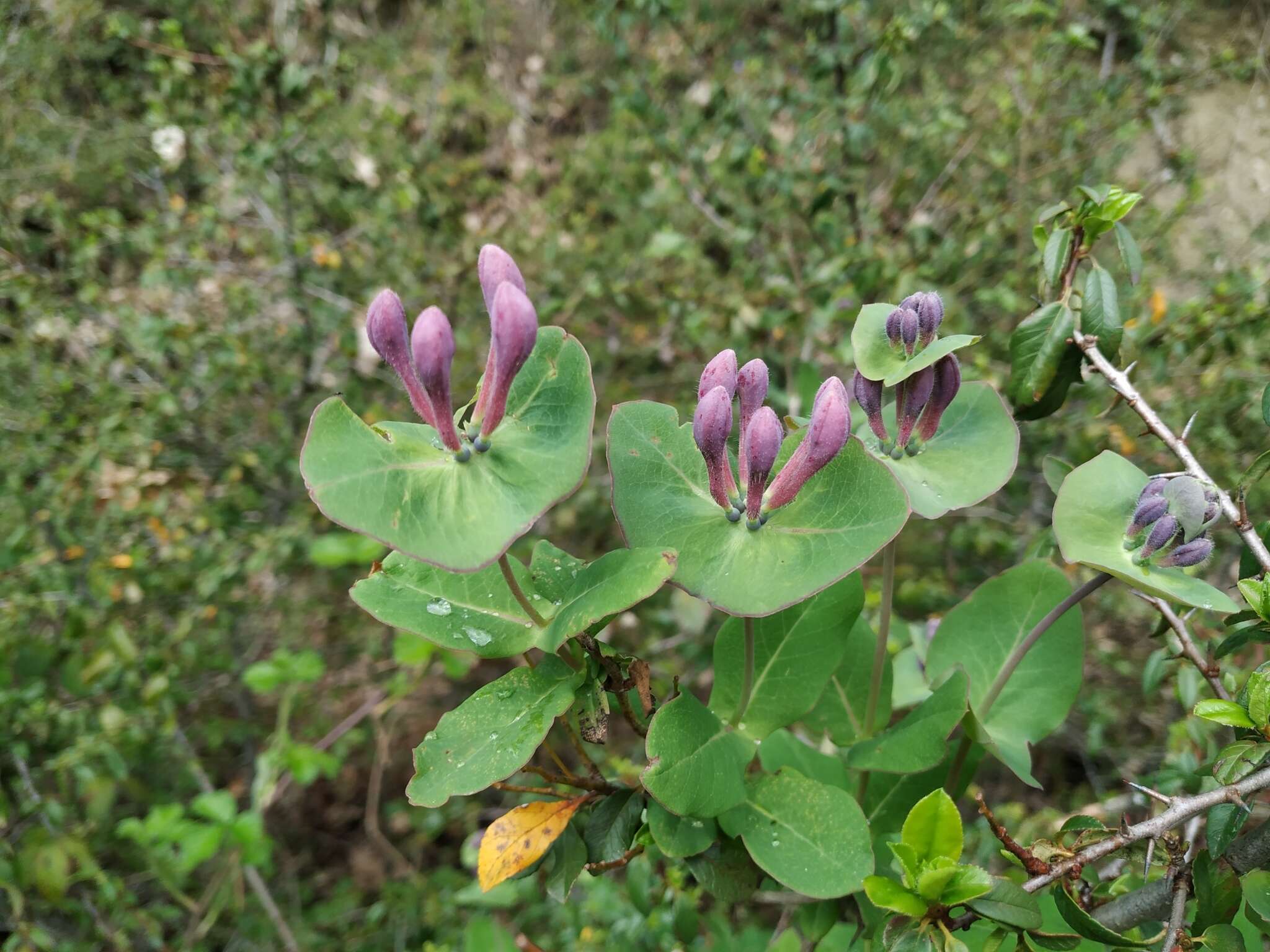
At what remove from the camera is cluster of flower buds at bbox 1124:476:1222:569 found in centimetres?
64

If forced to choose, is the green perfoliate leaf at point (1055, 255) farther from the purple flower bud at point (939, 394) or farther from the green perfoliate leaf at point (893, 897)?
the green perfoliate leaf at point (893, 897)

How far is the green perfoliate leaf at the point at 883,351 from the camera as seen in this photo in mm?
610

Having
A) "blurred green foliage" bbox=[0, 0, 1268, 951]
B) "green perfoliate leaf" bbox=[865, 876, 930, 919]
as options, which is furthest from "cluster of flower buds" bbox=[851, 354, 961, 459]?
"blurred green foliage" bbox=[0, 0, 1268, 951]

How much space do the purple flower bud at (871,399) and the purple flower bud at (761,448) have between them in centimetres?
12

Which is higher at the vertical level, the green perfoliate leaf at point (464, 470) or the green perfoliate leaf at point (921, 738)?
the green perfoliate leaf at point (464, 470)

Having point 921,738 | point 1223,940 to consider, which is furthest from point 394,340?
point 1223,940

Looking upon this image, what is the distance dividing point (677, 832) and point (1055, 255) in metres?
0.69

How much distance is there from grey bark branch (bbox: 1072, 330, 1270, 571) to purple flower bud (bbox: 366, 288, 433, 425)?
25.5 inches

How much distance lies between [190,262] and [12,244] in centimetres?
44

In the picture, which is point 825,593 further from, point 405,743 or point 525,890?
point 405,743

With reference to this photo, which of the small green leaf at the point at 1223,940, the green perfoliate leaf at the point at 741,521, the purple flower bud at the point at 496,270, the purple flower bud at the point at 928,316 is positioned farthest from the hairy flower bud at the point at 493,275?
the small green leaf at the point at 1223,940

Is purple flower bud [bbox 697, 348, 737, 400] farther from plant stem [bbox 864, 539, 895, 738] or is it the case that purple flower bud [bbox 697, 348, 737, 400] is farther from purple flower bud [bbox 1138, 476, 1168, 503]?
purple flower bud [bbox 1138, 476, 1168, 503]

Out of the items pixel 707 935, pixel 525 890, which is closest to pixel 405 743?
pixel 525 890

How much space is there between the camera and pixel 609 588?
0.56m
